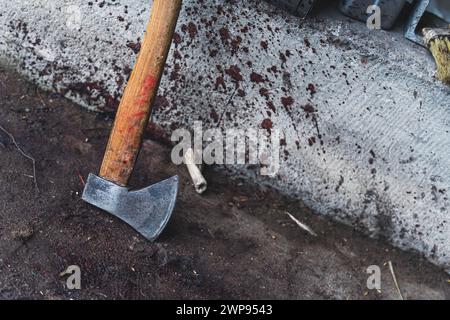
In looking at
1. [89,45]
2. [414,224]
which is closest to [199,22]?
[89,45]

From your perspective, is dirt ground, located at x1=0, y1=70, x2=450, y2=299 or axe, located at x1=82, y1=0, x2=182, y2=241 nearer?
dirt ground, located at x1=0, y1=70, x2=450, y2=299

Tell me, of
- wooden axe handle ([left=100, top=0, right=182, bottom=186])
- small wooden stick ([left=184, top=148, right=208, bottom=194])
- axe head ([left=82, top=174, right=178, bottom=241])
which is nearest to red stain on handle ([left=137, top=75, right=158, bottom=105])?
wooden axe handle ([left=100, top=0, right=182, bottom=186])

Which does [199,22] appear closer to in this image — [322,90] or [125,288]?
[322,90]

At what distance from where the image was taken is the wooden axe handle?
2383 millimetres

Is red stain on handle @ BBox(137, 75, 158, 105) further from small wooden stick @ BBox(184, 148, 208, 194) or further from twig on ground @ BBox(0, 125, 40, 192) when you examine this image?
twig on ground @ BBox(0, 125, 40, 192)

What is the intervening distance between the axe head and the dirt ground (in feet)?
0.19

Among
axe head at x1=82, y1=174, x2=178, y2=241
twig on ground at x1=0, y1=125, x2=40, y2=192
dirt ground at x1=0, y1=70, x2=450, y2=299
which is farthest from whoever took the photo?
twig on ground at x1=0, y1=125, x2=40, y2=192

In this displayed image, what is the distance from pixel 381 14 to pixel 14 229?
185 centimetres

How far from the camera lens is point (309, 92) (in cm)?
267

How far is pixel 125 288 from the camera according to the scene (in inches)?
86.0

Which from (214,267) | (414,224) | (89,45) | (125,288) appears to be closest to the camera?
(125,288)

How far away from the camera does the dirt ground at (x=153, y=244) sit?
2.22 m

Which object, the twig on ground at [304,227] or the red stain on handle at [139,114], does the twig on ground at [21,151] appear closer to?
the red stain on handle at [139,114]

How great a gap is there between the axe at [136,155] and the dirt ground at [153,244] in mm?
76
